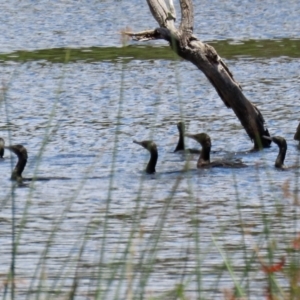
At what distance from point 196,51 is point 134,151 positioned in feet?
6.95

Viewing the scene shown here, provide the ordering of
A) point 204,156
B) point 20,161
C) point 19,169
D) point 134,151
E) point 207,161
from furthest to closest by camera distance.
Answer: point 134,151
point 204,156
point 207,161
point 20,161
point 19,169

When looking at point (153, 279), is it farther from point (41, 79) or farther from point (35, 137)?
A: point (41, 79)

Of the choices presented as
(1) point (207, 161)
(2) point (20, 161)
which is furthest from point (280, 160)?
(2) point (20, 161)

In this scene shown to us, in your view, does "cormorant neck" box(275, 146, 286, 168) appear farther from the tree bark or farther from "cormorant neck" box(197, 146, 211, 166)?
"cormorant neck" box(197, 146, 211, 166)

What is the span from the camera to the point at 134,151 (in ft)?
52.0

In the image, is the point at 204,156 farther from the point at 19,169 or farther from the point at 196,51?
the point at 19,169

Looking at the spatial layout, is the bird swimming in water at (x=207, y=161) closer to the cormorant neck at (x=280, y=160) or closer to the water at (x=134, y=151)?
the water at (x=134, y=151)

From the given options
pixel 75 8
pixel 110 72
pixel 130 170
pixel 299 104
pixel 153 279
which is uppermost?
pixel 153 279

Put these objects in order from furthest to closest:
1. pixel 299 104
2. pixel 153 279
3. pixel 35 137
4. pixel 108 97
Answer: pixel 108 97 < pixel 299 104 < pixel 35 137 < pixel 153 279

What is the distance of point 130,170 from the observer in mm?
14281

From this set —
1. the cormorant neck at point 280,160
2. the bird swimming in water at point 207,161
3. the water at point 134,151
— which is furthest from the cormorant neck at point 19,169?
the cormorant neck at point 280,160

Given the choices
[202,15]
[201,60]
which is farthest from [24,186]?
[202,15]

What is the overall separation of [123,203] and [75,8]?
23.0 meters

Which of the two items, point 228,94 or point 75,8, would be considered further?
point 75,8
